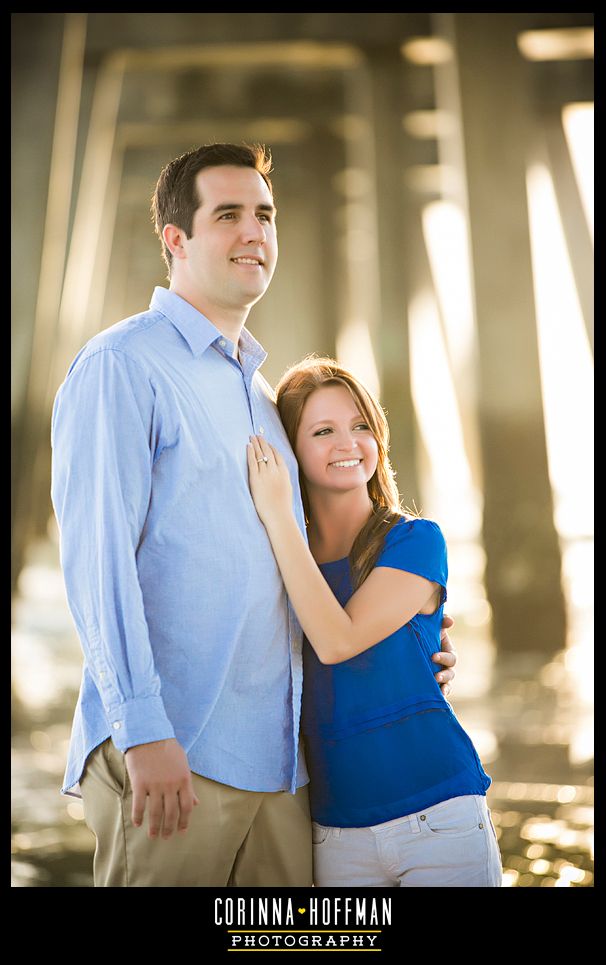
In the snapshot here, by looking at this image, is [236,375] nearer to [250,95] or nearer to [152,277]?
[250,95]

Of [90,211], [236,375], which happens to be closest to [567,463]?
[90,211]


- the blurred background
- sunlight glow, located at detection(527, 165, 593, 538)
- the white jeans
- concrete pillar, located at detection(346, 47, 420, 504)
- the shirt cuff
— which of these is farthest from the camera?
concrete pillar, located at detection(346, 47, 420, 504)

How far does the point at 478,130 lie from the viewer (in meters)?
10.9

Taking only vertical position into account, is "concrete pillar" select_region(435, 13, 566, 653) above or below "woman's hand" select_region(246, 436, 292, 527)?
above

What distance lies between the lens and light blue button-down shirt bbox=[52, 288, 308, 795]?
2348 millimetres

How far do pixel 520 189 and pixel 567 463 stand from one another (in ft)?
29.9

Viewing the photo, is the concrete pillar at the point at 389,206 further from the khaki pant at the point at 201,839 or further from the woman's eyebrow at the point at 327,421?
the khaki pant at the point at 201,839

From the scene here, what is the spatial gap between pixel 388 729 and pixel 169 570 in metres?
0.64

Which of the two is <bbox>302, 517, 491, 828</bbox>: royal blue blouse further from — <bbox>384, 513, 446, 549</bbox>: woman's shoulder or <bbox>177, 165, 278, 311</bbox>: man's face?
<bbox>177, 165, 278, 311</bbox>: man's face

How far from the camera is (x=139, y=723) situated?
90.6 inches

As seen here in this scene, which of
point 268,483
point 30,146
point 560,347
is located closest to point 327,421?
point 268,483

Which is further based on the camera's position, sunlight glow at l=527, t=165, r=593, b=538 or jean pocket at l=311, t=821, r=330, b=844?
sunlight glow at l=527, t=165, r=593, b=538

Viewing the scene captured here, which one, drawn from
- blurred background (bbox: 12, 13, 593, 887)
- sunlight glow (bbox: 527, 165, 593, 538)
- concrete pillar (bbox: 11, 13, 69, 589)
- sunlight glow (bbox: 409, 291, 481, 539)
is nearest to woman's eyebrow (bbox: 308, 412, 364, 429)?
blurred background (bbox: 12, 13, 593, 887)

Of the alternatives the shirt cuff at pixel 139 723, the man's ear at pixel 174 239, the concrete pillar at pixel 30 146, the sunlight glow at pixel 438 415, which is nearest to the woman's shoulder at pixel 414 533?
the shirt cuff at pixel 139 723
